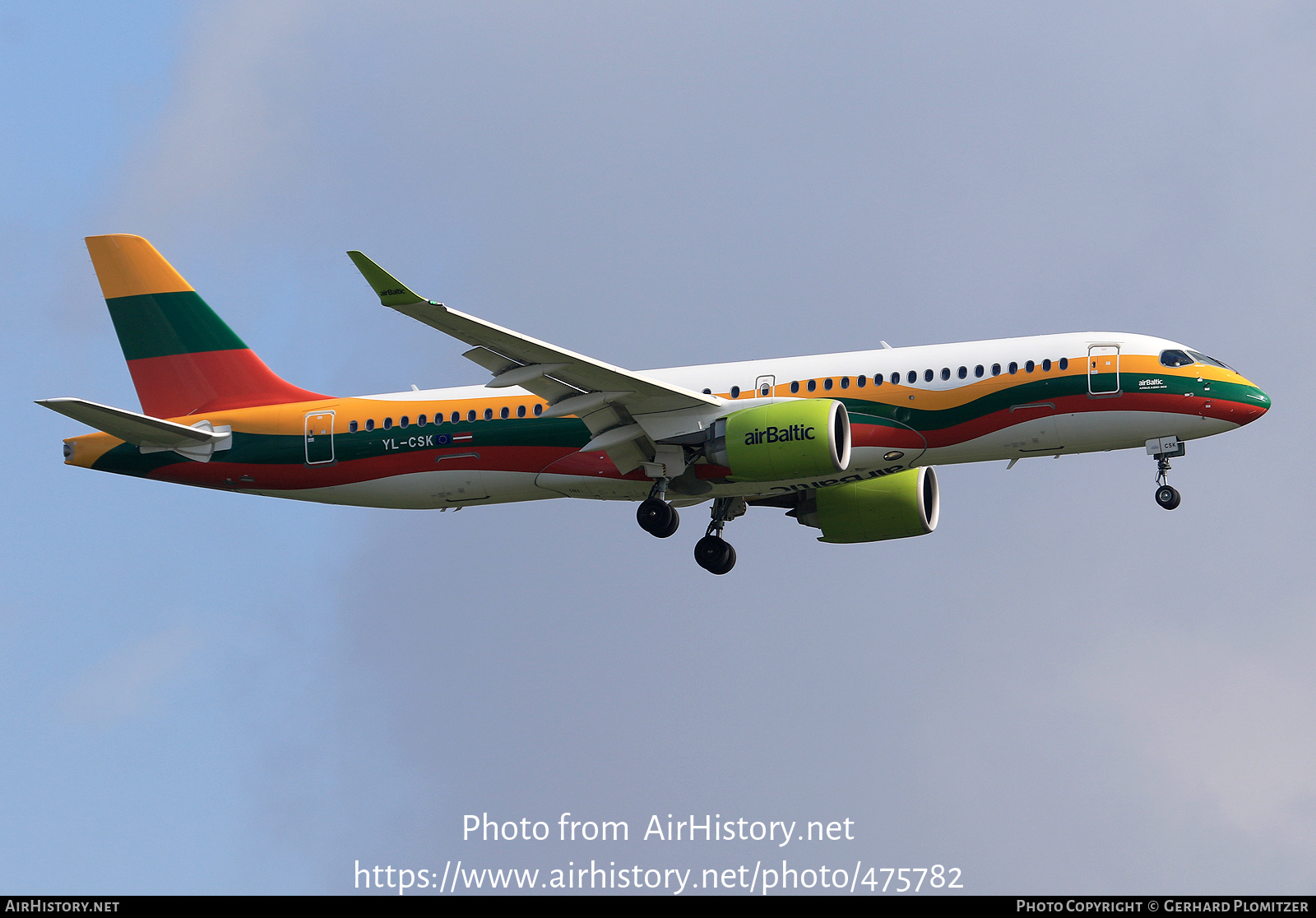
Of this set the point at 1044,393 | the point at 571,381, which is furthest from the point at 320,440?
the point at 1044,393

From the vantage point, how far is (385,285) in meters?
36.1

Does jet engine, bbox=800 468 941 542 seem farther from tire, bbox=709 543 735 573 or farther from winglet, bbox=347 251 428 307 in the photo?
winglet, bbox=347 251 428 307

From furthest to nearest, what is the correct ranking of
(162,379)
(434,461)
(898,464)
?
(162,379) < (434,461) < (898,464)

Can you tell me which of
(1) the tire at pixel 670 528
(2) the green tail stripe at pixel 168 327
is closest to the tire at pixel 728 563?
(1) the tire at pixel 670 528

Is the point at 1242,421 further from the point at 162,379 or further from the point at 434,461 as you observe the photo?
the point at 162,379

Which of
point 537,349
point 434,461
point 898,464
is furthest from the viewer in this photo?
point 434,461

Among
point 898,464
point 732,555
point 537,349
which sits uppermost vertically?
point 537,349

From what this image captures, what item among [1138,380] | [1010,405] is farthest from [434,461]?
[1138,380]

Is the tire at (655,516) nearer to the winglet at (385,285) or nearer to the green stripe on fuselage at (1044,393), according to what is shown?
the green stripe on fuselage at (1044,393)

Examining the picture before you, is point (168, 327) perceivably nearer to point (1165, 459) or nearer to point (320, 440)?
point (320, 440)

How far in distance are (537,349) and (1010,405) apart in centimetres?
1181

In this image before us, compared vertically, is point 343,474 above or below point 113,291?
below

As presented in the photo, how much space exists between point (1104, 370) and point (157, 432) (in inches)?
994

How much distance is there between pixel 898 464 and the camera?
42.5 metres
